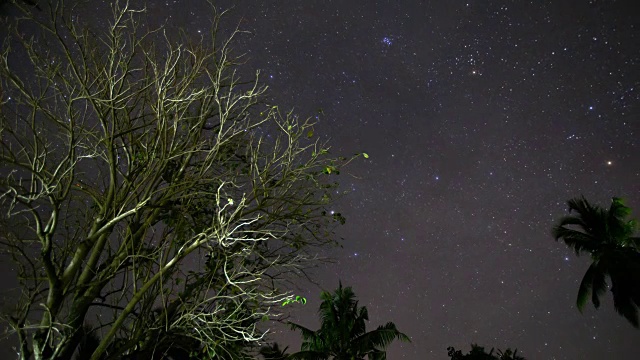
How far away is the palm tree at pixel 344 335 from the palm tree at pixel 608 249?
1079cm

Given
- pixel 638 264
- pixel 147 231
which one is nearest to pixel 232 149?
pixel 147 231

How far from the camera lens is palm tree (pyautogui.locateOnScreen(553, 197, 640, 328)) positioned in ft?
61.7

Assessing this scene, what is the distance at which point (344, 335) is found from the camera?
58.3ft

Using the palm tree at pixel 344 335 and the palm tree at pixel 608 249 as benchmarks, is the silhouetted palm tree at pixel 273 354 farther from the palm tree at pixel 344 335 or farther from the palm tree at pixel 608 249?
the palm tree at pixel 608 249

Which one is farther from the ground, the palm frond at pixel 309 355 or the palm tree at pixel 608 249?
the palm tree at pixel 608 249

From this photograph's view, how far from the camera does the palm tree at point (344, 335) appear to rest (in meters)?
17.1

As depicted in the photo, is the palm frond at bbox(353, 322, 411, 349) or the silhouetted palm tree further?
the palm frond at bbox(353, 322, 411, 349)

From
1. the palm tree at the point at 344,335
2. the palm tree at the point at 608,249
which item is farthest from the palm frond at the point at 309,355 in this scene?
the palm tree at the point at 608,249

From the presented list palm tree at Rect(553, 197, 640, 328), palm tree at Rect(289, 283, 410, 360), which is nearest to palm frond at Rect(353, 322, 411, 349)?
palm tree at Rect(289, 283, 410, 360)

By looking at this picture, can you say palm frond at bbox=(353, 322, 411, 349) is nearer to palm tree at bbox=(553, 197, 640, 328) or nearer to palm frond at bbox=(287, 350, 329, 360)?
palm frond at bbox=(287, 350, 329, 360)

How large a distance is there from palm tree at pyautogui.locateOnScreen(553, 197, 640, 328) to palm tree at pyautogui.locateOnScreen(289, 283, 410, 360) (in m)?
10.8

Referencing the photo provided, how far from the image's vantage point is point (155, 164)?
6.32m

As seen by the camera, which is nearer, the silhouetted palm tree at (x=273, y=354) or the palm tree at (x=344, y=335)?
the silhouetted palm tree at (x=273, y=354)

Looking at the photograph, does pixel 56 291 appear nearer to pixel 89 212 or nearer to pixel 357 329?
pixel 89 212
